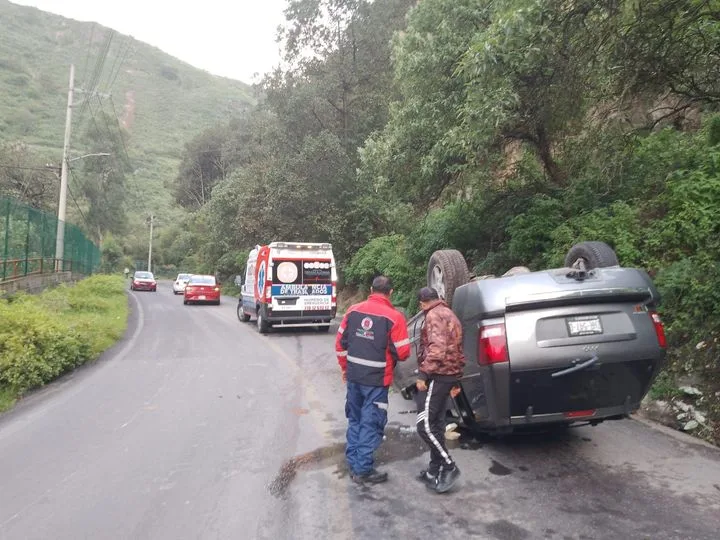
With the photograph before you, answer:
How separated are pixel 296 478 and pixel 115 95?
506ft

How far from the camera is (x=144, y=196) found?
289 feet

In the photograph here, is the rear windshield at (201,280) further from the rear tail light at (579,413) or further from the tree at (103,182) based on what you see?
the tree at (103,182)

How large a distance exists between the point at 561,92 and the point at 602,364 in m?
6.90

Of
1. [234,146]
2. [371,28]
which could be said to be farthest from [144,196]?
[371,28]

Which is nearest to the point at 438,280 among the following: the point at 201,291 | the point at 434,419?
the point at 434,419

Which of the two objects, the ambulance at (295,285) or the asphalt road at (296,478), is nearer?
the asphalt road at (296,478)

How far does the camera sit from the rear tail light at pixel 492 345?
14.2ft

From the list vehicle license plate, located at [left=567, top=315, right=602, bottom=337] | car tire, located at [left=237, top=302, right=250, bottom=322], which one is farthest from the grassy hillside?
vehicle license plate, located at [left=567, top=315, right=602, bottom=337]

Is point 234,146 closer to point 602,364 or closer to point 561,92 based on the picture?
point 561,92

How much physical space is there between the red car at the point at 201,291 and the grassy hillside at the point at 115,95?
36.5 feet

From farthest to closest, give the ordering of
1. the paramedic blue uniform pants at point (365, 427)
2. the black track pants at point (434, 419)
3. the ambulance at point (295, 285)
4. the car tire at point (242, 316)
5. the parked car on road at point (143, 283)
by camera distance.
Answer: the parked car on road at point (143, 283) < the car tire at point (242, 316) < the ambulance at point (295, 285) < the paramedic blue uniform pants at point (365, 427) < the black track pants at point (434, 419)

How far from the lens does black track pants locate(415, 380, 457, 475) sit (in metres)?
4.40

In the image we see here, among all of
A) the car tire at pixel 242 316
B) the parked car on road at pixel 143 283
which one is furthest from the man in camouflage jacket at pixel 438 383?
the parked car on road at pixel 143 283

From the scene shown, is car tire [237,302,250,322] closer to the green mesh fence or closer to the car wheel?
the car wheel
